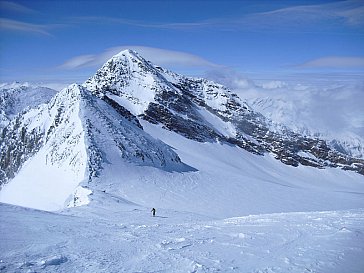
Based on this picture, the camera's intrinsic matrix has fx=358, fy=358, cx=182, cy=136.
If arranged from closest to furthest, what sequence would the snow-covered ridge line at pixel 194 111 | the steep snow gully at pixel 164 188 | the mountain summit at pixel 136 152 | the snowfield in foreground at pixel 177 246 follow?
1. the snowfield in foreground at pixel 177 246
2. the steep snow gully at pixel 164 188
3. the mountain summit at pixel 136 152
4. the snow-covered ridge line at pixel 194 111

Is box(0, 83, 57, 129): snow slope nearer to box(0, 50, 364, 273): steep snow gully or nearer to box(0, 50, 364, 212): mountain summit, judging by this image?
box(0, 50, 364, 212): mountain summit

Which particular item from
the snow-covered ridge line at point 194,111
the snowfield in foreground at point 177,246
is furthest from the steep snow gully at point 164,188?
the snow-covered ridge line at point 194,111

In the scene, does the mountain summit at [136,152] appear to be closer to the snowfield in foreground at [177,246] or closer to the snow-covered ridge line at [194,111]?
the snow-covered ridge line at [194,111]

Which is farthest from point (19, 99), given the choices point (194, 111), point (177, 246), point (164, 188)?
point (177, 246)

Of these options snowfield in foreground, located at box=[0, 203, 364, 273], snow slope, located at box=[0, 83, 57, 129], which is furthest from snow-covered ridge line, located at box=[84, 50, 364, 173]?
snowfield in foreground, located at box=[0, 203, 364, 273]

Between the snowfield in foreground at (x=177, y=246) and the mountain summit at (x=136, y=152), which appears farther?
the mountain summit at (x=136, y=152)

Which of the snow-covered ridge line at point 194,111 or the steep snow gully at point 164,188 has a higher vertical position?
the snow-covered ridge line at point 194,111

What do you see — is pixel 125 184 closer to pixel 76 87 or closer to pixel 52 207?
pixel 52 207

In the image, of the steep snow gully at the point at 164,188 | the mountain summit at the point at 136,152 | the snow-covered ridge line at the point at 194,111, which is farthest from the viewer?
the snow-covered ridge line at the point at 194,111
